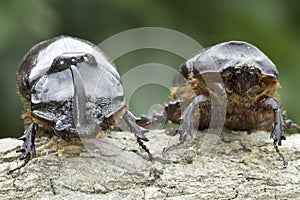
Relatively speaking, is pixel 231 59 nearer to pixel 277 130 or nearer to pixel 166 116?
pixel 277 130

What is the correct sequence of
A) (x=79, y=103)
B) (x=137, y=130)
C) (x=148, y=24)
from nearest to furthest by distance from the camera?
(x=79, y=103), (x=137, y=130), (x=148, y=24)

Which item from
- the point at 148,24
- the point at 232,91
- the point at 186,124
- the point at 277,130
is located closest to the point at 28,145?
the point at 186,124

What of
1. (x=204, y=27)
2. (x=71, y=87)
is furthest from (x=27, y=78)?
(x=204, y=27)

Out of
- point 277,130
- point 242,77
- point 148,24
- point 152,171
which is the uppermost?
point 148,24

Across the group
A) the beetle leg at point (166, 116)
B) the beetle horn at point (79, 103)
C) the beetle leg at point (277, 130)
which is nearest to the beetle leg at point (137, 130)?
the beetle leg at point (166, 116)

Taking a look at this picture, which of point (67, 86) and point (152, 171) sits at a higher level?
point (67, 86)

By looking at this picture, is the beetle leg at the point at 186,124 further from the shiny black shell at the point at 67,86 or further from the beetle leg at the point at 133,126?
the shiny black shell at the point at 67,86
